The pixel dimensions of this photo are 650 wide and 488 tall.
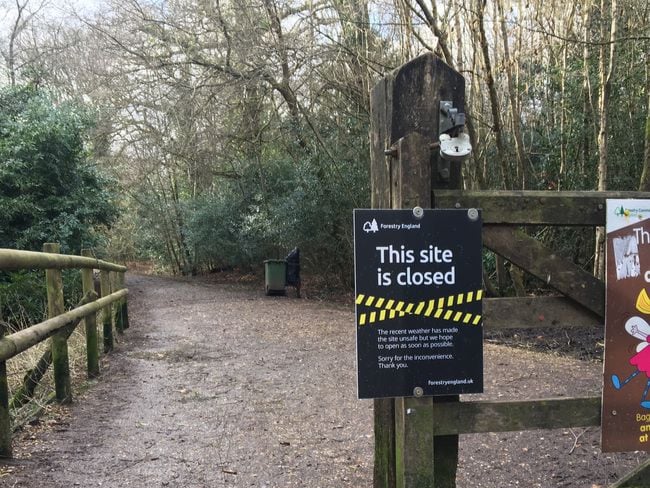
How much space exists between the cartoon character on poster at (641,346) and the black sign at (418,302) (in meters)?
0.67

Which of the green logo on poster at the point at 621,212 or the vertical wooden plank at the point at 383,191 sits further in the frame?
the vertical wooden plank at the point at 383,191

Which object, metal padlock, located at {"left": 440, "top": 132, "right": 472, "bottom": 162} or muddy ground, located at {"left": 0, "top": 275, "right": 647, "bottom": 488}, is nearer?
metal padlock, located at {"left": 440, "top": 132, "right": 472, "bottom": 162}

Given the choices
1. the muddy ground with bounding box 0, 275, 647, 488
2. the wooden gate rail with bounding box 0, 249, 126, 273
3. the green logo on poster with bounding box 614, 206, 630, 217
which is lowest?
the muddy ground with bounding box 0, 275, 647, 488

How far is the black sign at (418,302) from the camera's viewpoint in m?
2.40

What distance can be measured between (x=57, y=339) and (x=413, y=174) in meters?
3.76

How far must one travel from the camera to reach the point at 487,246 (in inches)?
98.7

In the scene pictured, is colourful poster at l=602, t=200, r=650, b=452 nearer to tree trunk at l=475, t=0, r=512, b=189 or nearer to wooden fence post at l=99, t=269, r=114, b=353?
tree trunk at l=475, t=0, r=512, b=189

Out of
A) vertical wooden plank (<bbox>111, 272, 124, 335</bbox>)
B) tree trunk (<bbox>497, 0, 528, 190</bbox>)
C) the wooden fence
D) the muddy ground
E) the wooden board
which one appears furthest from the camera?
vertical wooden plank (<bbox>111, 272, 124, 335</bbox>)

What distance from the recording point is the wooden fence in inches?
137

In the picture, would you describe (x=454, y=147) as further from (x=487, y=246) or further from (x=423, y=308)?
(x=423, y=308)

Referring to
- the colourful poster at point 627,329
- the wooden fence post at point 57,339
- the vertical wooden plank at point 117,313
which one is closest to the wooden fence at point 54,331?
the wooden fence post at point 57,339

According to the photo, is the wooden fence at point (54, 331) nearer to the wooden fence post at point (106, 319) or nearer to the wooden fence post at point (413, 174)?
the wooden fence post at point (106, 319)

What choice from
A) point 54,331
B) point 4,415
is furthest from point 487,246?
point 54,331

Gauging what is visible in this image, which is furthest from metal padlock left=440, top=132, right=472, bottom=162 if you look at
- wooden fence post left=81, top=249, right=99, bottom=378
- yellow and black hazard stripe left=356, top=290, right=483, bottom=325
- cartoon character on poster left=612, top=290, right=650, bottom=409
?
wooden fence post left=81, top=249, right=99, bottom=378
